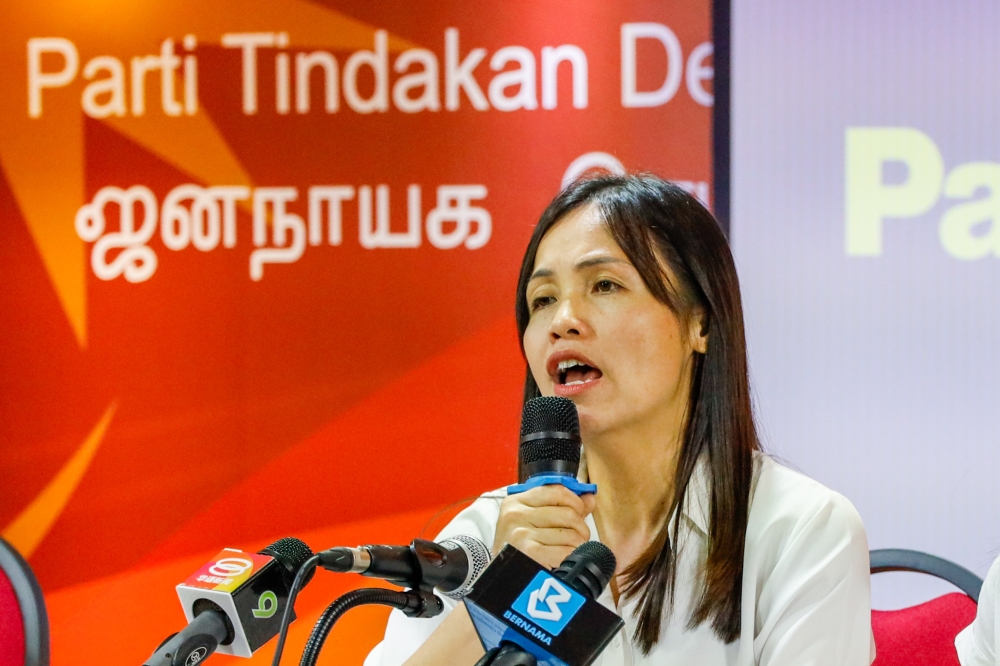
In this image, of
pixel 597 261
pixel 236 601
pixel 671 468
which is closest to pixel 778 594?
pixel 671 468

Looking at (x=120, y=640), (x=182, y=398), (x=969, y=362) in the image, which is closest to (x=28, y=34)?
(x=182, y=398)

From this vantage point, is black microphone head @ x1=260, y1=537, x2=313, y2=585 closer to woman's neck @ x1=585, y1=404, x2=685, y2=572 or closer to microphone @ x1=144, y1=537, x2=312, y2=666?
microphone @ x1=144, y1=537, x2=312, y2=666

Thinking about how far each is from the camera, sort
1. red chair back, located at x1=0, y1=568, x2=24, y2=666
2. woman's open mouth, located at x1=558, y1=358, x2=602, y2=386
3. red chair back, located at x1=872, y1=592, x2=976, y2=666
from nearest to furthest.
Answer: woman's open mouth, located at x1=558, y1=358, x2=602, y2=386, red chair back, located at x1=872, y1=592, x2=976, y2=666, red chair back, located at x1=0, y1=568, x2=24, y2=666

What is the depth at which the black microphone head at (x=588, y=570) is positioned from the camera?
0.92 meters

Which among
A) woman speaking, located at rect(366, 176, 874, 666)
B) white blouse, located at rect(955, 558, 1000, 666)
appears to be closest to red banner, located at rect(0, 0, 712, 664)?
woman speaking, located at rect(366, 176, 874, 666)

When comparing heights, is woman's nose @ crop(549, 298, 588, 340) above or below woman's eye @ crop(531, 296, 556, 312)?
below

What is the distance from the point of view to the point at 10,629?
2648 mm

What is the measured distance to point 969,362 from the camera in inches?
106

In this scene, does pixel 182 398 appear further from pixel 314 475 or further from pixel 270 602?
pixel 270 602

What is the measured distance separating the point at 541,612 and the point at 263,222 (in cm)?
224

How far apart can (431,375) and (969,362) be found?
1340 millimetres

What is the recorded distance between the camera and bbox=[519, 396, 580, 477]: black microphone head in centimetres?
121

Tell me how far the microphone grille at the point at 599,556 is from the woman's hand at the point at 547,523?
16 centimetres

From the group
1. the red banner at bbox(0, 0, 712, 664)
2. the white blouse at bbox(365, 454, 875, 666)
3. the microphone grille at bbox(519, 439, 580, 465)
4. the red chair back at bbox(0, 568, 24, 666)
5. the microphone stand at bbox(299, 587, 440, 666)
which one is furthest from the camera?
the red banner at bbox(0, 0, 712, 664)
